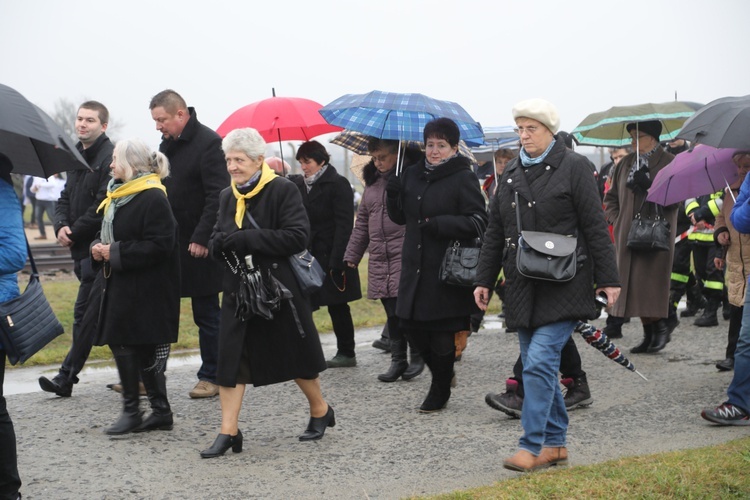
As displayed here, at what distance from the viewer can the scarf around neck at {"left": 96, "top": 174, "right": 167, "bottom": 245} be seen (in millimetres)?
6293

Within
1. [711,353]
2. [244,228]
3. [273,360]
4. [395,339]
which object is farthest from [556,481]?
[711,353]

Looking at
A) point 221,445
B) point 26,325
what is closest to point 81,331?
point 221,445

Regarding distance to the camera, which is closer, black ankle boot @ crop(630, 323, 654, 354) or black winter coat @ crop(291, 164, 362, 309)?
black winter coat @ crop(291, 164, 362, 309)

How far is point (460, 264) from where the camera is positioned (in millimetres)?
6473

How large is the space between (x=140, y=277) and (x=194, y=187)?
1.31m

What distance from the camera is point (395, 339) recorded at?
7.91 m

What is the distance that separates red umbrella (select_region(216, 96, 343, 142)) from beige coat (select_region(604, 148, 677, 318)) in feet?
9.31

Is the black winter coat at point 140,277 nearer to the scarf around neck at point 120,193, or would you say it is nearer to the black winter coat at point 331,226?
the scarf around neck at point 120,193

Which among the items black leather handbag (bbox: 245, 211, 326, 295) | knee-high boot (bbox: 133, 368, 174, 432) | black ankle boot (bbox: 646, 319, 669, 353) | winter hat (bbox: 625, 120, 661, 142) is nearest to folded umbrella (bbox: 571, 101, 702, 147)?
winter hat (bbox: 625, 120, 661, 142)

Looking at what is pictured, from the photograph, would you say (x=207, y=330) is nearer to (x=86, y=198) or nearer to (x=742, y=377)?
(x=86, y=198)

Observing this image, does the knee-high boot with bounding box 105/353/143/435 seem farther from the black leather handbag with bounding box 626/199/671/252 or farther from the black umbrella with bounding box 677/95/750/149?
the black leather handbag with bounding box 626/199/671/252

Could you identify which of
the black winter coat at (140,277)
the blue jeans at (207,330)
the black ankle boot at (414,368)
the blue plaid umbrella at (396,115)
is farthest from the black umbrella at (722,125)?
the blue jeans at (207,330)

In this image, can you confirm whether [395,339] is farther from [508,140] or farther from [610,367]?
[508,140]

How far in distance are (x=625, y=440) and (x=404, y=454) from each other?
1.38m
